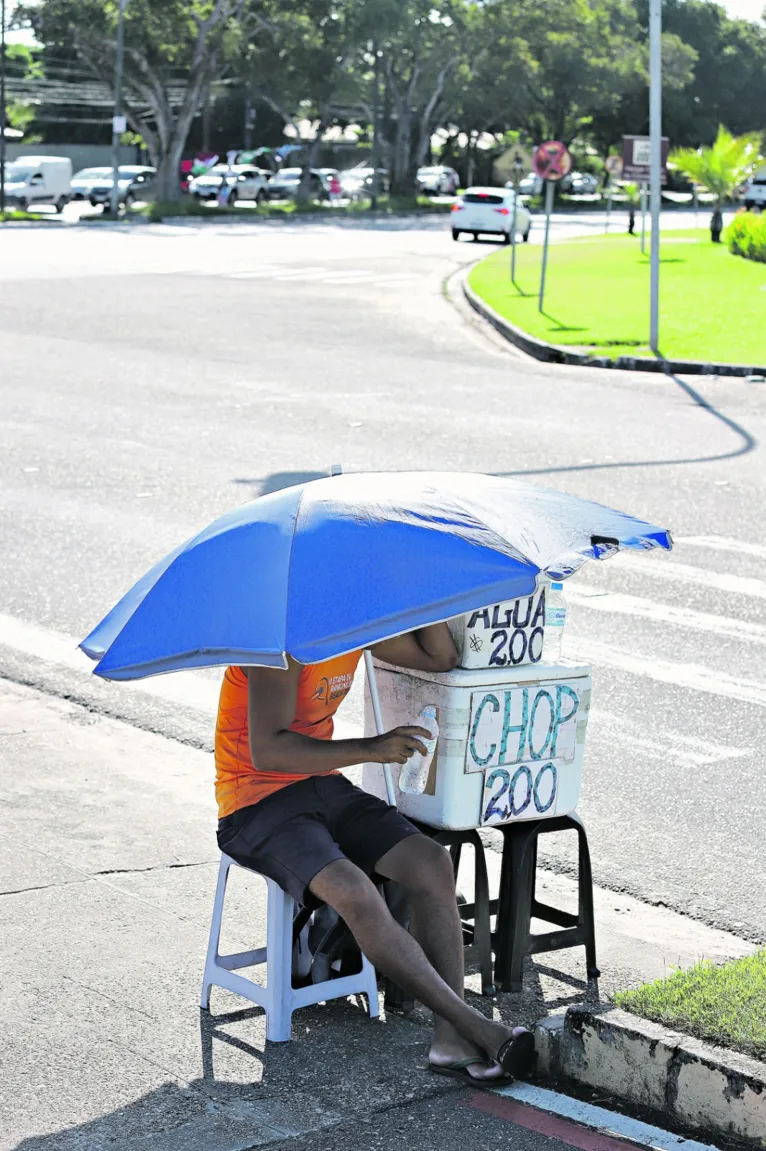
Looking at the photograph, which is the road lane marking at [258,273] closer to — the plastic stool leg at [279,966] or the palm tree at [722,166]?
the palm tree at [722,166]

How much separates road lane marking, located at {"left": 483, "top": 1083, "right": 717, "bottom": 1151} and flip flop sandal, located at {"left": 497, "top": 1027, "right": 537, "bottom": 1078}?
0.17 feet

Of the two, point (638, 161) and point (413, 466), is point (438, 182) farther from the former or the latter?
point (413, 466)

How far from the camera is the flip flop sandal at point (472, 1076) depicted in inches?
157

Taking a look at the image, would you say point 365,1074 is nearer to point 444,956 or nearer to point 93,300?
point 444,956

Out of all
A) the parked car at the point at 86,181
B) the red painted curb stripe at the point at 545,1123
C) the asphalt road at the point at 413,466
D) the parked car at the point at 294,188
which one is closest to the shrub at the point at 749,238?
the asphalt road at the point at 413,466

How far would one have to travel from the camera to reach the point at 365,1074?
4.07 meters

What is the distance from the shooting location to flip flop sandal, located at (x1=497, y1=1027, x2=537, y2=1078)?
399 centimetres

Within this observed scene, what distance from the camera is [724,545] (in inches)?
405

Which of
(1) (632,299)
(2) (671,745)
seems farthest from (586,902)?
(1) (632,299)

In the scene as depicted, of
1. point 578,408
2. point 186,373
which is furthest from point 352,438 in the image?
point 186,373

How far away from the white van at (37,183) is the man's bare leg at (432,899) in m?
59.8

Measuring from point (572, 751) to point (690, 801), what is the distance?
1.70m

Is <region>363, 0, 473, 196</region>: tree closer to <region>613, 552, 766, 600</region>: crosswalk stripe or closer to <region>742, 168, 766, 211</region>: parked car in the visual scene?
<region>742, 168, 766, 211</region>: parked car

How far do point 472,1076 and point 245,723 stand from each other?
105cm
